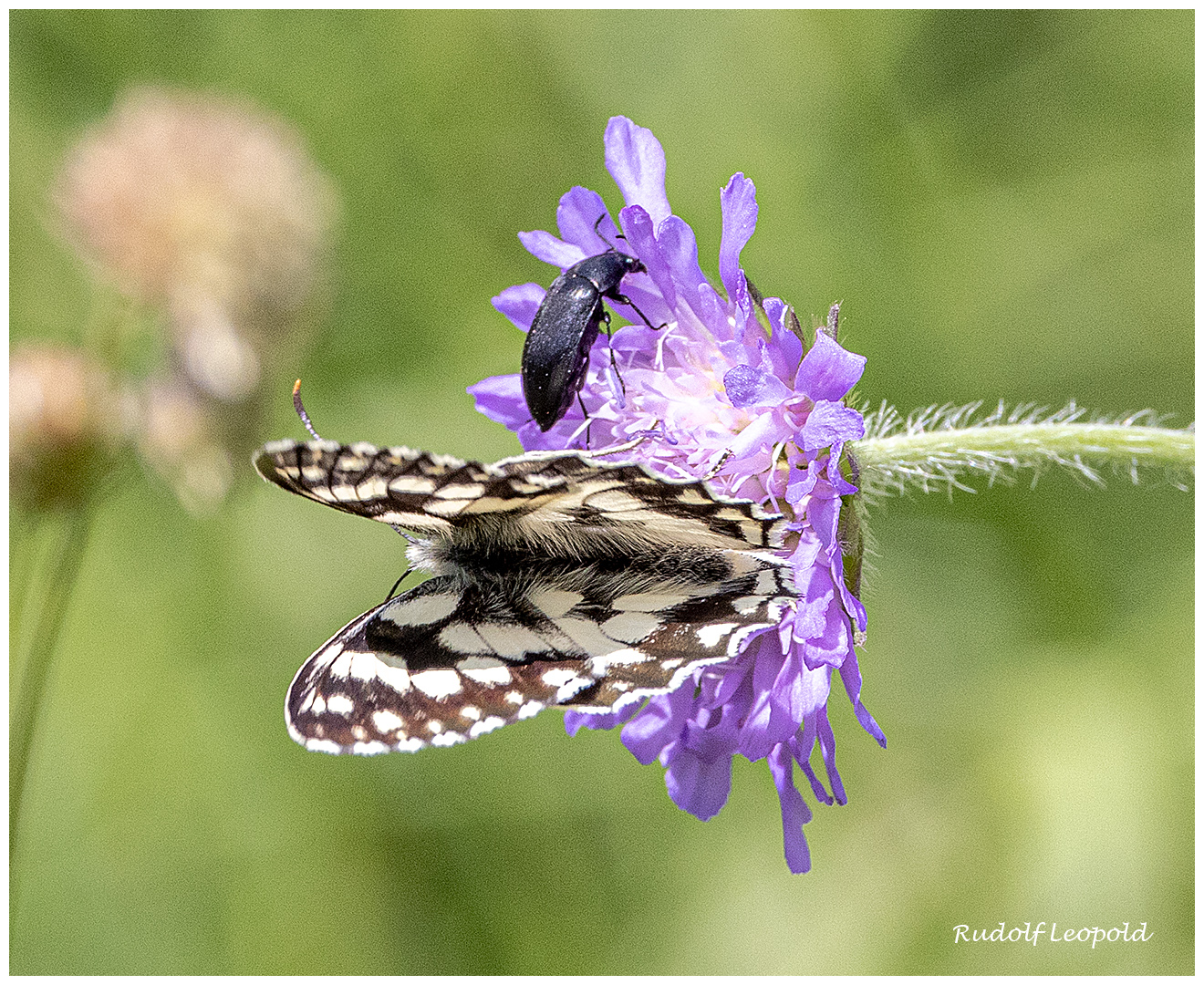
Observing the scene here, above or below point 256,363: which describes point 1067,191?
above

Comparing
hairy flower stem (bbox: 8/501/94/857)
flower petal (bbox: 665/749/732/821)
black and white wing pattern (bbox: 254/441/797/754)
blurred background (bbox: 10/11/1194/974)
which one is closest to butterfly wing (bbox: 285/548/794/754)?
black and white wing pattern (bbox: 254/441/797/754)

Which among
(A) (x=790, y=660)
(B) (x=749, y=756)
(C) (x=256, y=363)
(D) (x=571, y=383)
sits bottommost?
(B) (x=749, y=756)

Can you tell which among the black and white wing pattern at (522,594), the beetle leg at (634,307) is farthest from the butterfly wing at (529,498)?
the beetle leg at (634,307)

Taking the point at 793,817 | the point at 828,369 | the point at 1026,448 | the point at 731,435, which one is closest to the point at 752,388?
the point at 828,369

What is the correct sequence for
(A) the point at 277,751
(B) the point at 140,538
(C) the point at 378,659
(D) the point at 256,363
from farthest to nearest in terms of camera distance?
(B) the point at 140,538 < (A) the point at 277,751 < (D) the point at 256,363 < (C) the point at 378,659

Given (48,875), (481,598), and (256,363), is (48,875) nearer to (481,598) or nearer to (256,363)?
(256,363)

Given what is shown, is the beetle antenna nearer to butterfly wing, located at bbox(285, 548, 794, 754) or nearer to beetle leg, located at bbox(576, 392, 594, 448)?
beetle leg, located at bbox(576, 392, 594, 448)

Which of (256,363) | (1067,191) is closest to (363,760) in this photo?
(256,363)
